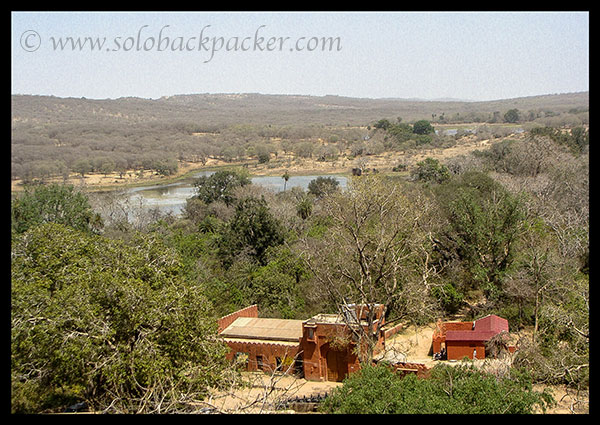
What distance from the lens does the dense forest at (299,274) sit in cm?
859

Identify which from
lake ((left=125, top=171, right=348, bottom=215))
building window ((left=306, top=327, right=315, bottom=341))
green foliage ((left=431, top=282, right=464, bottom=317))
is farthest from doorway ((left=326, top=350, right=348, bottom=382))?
lake ((left=125, top=171, right=348, bottom=215))

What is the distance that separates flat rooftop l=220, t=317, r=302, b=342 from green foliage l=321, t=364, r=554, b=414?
5.85m

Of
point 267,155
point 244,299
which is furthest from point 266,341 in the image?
point 267,155

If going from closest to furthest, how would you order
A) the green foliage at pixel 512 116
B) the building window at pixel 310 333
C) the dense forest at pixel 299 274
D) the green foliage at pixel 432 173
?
1. the dense forest at pixel 299 274
2. the building window at pixel 310 333
3. the green foliage at pixel 432 173
4. the green foliage at pixel 512 116

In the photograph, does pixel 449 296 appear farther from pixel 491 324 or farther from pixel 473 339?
pixel 473 339

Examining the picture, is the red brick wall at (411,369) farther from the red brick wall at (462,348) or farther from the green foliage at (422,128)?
the green foliage at (422,128)

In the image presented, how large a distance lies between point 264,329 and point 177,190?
1614 inches

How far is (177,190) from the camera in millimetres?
55969

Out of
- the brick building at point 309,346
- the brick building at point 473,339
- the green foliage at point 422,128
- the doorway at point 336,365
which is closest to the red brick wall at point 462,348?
the brick building at point 473,339

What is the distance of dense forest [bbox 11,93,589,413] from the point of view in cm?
859

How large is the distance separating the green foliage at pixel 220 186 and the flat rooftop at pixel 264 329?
67.8 feet

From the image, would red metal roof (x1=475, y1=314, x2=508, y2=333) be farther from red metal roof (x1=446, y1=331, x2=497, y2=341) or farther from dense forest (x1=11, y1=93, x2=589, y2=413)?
dense forest (x1=11, y1=93, x2=589, y2=413)
